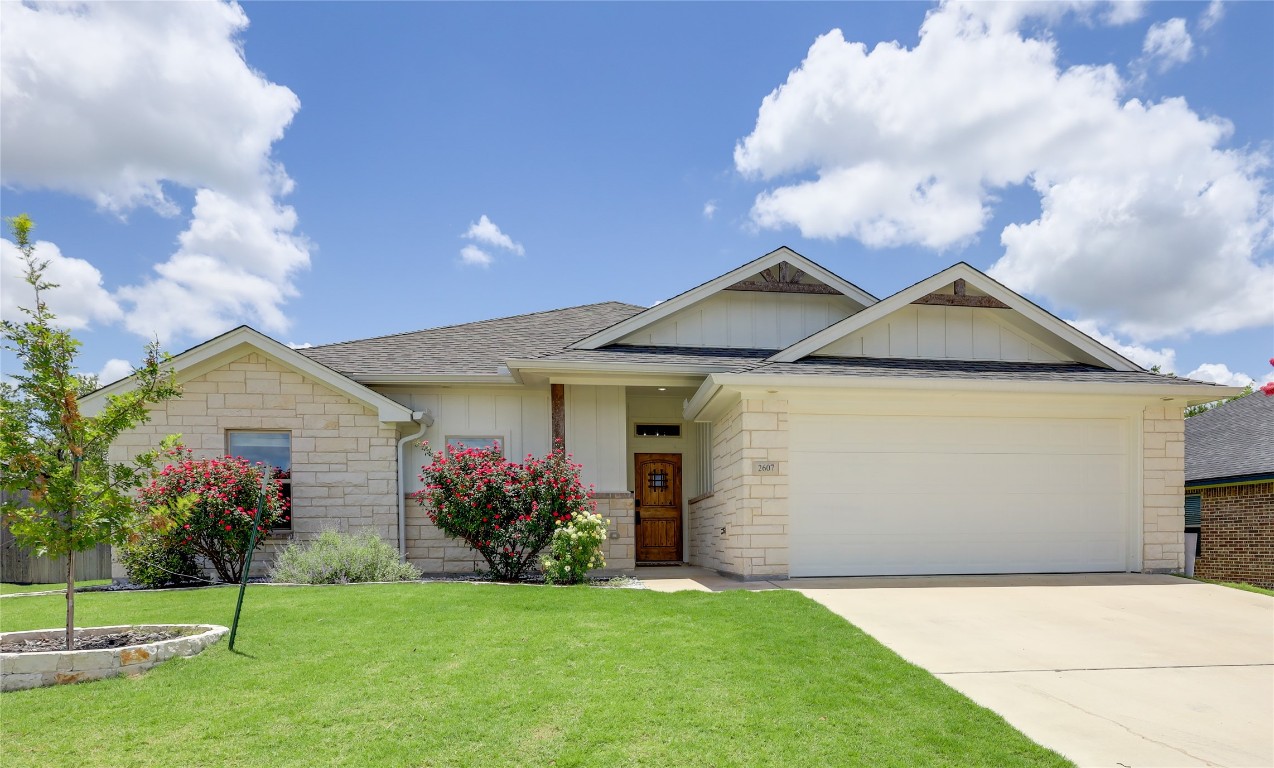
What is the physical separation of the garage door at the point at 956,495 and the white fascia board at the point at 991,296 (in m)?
1.20

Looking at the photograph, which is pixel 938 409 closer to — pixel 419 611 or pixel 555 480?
pixel 555 480

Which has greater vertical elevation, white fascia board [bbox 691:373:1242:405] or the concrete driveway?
white fascia board [bbox 691:373:1242:405]

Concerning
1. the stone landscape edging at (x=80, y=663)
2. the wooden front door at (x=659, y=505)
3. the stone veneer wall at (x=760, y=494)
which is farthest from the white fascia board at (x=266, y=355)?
the stone landscape edging at (x=80, y=663)

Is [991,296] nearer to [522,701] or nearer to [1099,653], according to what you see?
[1099,653]

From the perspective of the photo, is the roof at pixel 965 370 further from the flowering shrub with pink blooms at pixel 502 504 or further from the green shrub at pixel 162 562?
the green shrub at pixel 162 562

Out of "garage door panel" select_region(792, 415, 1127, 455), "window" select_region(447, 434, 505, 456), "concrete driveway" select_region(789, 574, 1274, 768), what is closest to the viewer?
"concrete driveway" select_region(789, 574, 1274, 768)

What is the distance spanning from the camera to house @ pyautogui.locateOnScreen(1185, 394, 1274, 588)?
14781mm

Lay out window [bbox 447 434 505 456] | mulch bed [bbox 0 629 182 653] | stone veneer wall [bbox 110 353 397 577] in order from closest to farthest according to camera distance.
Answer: mulch bed [bbox 0 629 182 653] < stone veneer wall [bbox 110 353 397 577] < window [bbox 447 434 505 456]

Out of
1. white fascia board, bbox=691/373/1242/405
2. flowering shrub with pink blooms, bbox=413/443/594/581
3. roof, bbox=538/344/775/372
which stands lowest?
flowering shrub with pink blooms, bbox=413/443/594/581

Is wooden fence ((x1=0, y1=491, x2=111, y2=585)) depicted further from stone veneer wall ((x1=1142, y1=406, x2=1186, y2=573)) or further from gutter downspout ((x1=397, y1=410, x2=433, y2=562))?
stone veneer wall ((x1=1142, y1=406, x2=1186, y2=573))

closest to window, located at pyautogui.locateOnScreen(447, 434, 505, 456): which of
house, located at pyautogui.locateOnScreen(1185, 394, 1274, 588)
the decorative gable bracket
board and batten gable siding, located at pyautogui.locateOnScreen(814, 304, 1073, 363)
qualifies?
board and batten gable siding, located at pyautogui.locateOnScreen(814, 304, 1073, 363)

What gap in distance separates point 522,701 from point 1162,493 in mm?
10497

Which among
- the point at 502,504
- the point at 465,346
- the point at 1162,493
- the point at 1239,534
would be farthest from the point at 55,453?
the point at 1239,534

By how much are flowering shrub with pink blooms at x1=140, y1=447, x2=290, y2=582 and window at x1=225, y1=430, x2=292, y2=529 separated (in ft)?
3.26
